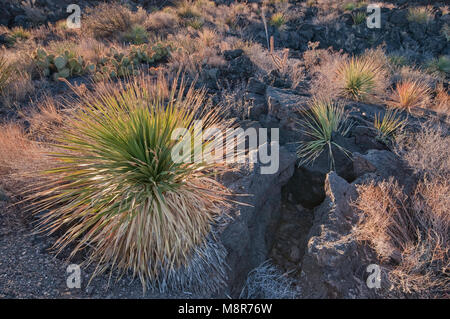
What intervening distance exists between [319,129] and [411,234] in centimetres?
245

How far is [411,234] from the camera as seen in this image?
126 inches

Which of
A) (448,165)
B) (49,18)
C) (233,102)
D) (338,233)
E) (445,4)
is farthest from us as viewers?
(445,4)

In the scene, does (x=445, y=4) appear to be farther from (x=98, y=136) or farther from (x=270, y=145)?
(x=98, y=136)

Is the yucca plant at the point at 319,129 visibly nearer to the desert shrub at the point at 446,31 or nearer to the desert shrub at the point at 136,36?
the desert shrub at the point at 136,36

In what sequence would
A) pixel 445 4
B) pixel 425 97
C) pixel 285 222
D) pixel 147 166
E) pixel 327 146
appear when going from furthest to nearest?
pixel 445 4
pixel 425 97
pixel 327 146
pixel 285 222
pixel 147 166

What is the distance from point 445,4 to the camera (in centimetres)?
1778

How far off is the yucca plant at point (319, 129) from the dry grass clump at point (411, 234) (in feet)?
4.28

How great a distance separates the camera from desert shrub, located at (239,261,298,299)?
308cm

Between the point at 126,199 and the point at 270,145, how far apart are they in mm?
2279

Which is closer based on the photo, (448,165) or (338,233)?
(338,233)

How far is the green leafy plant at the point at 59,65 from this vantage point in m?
6.75

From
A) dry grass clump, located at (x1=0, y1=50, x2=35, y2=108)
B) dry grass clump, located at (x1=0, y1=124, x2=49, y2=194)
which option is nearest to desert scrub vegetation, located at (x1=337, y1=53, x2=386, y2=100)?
dry grass clump, located at (x1=0, y1=124, x2=49, y2=194)

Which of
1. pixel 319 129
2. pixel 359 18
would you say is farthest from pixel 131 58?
pixel 359 18

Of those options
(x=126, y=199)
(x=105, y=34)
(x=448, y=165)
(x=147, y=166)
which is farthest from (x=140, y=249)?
(x=105, y=34)
